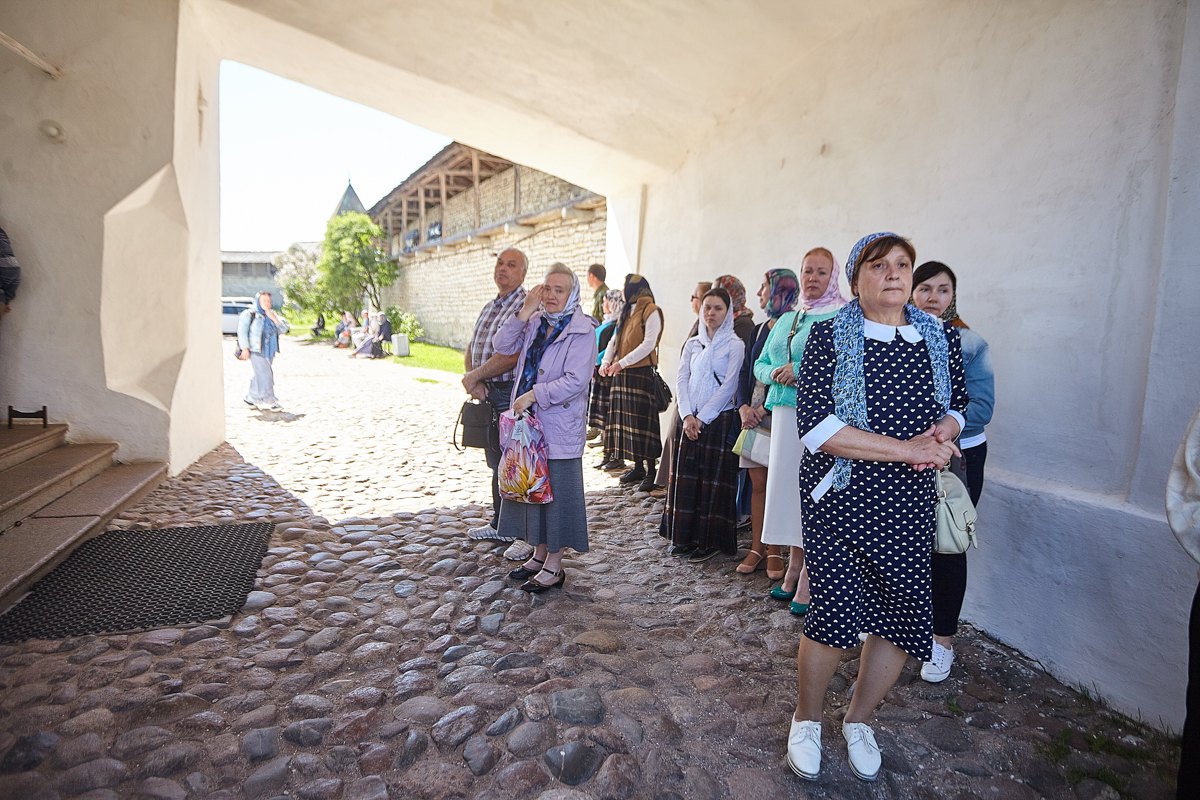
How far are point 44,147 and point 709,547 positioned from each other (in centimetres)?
580

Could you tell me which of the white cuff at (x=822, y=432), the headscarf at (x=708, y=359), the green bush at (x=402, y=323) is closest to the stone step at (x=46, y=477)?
the headscarf at (x=708, y=359)

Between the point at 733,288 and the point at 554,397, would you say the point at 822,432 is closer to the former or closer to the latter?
the point at 554,397

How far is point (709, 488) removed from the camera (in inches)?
161

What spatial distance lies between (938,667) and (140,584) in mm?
4004

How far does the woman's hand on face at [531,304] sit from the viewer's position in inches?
133

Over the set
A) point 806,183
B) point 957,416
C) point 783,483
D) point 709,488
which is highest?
point 806,183

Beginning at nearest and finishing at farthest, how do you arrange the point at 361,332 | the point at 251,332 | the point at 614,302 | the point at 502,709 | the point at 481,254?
the point at 502,709
the point at 614,302
the point at 251,332
the point at 481,254
the point at 361,332

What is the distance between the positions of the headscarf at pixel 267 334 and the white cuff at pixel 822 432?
28.3ft

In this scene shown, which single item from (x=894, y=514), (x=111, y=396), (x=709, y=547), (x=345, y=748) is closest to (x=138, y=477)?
(x=111, y=396)

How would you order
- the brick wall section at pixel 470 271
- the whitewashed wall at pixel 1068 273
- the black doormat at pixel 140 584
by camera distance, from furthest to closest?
the brick wall section at pixel 470 271 → the black doormat at pixel 140 584 → the whitewashed wall at pixel 1068 273

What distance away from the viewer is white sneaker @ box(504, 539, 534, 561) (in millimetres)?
3870

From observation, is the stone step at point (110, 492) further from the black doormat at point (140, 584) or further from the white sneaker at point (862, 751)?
the white sneaker at point (862, 751)

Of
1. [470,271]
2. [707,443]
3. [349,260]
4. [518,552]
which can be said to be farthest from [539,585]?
[349,260]

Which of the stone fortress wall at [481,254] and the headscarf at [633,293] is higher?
the stone fortress wall at [481,254]
